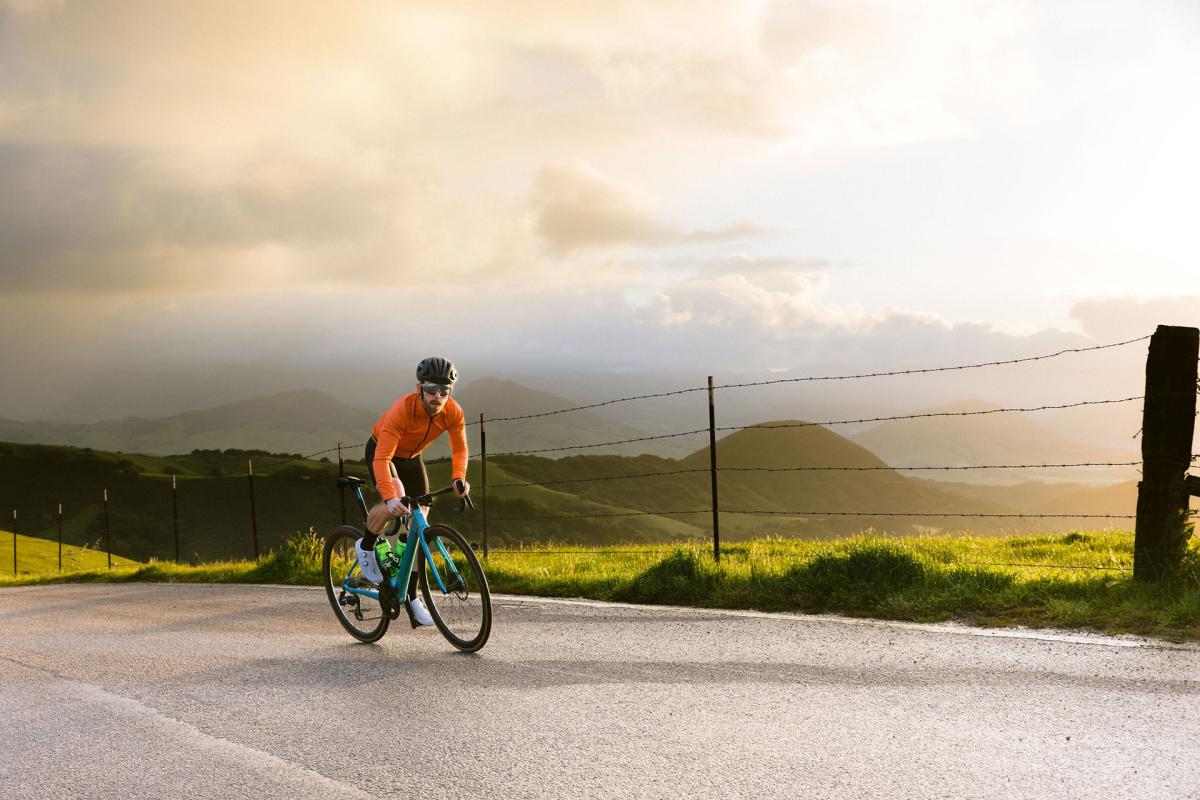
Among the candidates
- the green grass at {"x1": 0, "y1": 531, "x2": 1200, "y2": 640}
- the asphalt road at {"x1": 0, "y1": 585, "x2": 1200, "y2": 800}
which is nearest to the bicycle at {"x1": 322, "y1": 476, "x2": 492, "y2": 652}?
the asphalt road at {"x1": 0, "y1": 585, "x2": 1200, "y2": 800}

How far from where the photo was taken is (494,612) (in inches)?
360

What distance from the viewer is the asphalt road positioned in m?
4.33

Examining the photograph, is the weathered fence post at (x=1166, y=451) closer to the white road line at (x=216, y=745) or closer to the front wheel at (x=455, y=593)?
the front wheel at (x=455, y=593)

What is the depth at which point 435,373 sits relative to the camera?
24.2ft

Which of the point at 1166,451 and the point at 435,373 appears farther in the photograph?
the point at 1166,451

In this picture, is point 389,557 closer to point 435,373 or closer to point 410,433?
point 410,433

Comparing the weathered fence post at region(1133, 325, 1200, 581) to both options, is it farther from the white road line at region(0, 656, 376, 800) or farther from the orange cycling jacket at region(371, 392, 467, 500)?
the white road line at region(0, 656, 376, 800)

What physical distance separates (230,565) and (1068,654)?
12.8m

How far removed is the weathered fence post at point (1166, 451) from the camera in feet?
27.0

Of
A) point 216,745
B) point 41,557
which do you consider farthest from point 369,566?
point 41,557

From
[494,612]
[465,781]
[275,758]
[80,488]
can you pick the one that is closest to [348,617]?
[494,612]

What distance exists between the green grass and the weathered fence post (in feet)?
0.75

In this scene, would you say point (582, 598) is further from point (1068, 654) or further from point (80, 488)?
point (80, 488)

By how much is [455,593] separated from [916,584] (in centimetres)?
444
